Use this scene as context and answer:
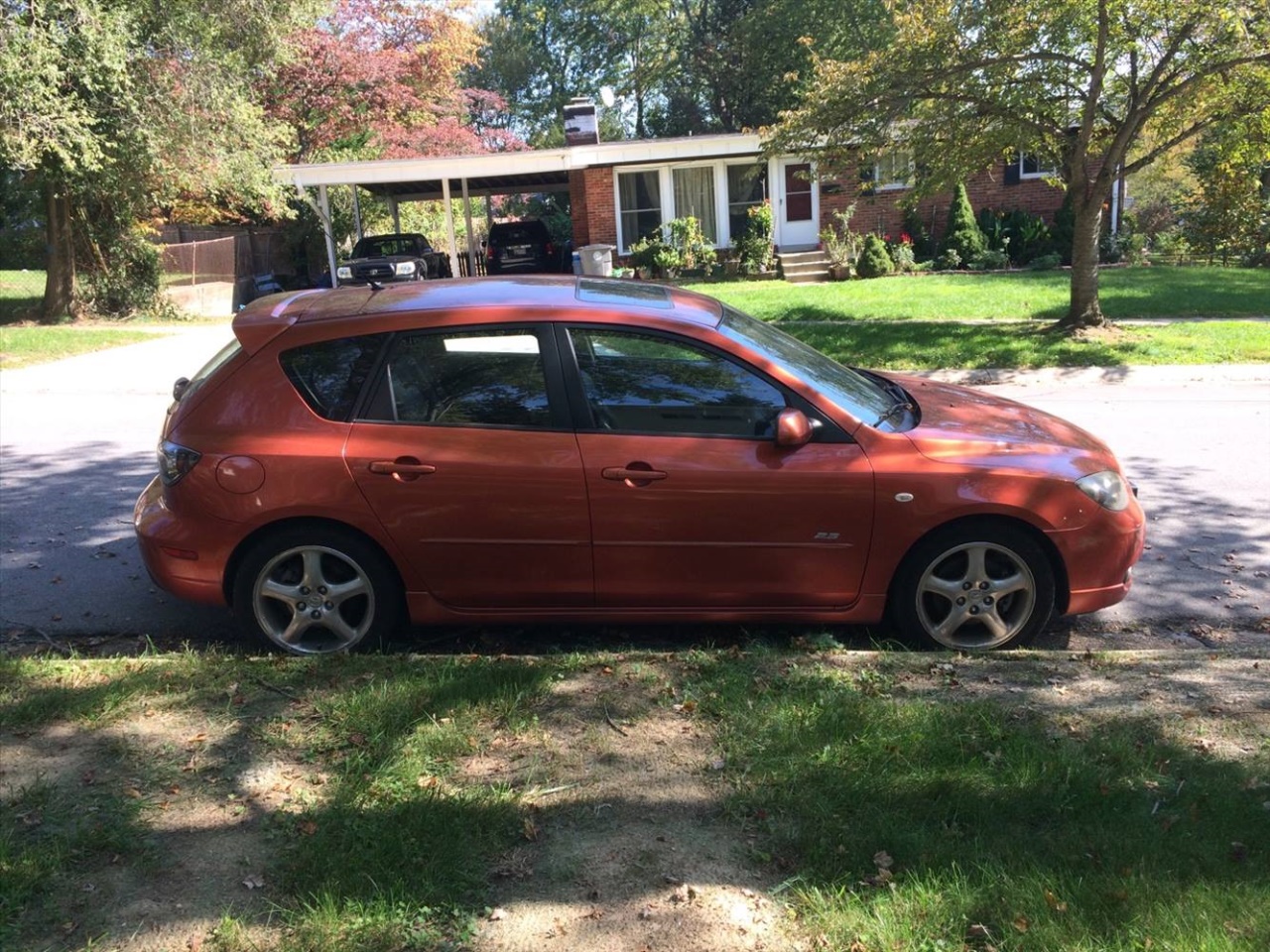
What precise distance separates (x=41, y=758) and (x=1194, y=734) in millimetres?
3873

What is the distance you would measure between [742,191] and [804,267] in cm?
364

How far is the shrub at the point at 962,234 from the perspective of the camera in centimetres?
2270

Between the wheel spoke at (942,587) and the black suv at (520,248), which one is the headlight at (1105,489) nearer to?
the wheel spoke at (942,587)

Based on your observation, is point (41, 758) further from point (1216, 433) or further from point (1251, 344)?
point (1251, 344)

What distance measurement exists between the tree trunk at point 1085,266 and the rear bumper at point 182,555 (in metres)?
11.7

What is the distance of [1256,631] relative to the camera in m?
4.76

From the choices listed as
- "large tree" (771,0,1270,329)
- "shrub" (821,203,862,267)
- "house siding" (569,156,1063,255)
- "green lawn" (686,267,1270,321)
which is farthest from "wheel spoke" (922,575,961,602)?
"house siding" (569,156,1063,255)

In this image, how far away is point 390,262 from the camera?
21.6m

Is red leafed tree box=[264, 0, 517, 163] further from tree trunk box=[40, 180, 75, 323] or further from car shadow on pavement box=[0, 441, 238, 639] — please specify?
car shadow on pavement box=[0, 441, 238, 639]

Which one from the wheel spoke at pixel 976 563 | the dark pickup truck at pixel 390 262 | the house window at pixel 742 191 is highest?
the house window at pixel 742 191

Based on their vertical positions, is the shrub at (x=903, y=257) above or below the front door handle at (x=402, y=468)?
above

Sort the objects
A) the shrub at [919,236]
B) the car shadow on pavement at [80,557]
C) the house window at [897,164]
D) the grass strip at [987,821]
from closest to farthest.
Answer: the grass strip at [987,821] < the car shadow on pavement at [80,557] < the house window at [897,164] < the shrub at [919,236]

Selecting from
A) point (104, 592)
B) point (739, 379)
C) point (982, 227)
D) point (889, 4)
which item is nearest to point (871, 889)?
point (739, 379)

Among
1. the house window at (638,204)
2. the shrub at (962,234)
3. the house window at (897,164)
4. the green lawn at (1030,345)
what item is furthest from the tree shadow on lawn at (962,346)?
the house window at (638,204)
